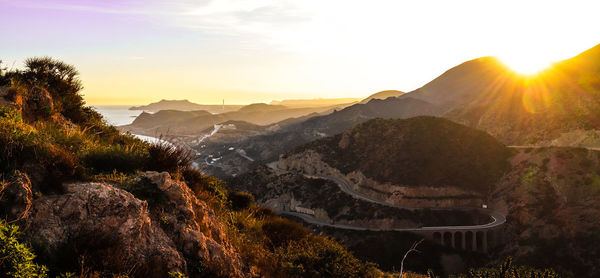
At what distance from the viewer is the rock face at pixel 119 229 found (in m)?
5.52

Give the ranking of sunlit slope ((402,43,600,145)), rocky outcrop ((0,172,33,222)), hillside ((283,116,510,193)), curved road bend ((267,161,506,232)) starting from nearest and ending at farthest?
1. rocky outcrop ((0,172,33,222))
2. curved road bend ((267,161,506,232))
3. hillside ((283,116,510,193))
4. sunlit slope ((402,43,600,145))

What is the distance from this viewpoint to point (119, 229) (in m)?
6.14

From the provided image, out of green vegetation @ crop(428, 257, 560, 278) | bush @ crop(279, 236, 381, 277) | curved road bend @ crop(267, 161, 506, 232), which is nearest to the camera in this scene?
bush @ crop(279, 236, 381, 277)

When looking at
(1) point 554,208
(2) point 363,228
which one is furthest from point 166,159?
(1) point 554,208

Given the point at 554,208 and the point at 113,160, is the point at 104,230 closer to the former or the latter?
the point at 113,160

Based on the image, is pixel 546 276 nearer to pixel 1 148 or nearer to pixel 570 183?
pixel 1 148

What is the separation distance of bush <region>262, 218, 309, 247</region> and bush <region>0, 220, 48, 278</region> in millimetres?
7358

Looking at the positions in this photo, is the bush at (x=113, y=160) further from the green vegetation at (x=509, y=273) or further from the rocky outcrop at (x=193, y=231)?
the green vegetation at (x=509, y=273)

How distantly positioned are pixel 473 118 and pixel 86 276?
166 meters

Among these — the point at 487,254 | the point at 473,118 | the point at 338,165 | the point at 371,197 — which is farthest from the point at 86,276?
the point at 473,118

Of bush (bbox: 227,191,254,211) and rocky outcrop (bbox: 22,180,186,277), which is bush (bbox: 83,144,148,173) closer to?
rocky outcrop (bbox: 22,180,186,277)

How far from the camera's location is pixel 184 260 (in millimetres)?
6840

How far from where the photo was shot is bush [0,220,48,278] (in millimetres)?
4719

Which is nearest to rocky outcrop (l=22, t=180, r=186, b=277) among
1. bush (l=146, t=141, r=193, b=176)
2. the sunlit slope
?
bush (l=146, t=141, r=193, b=176)
